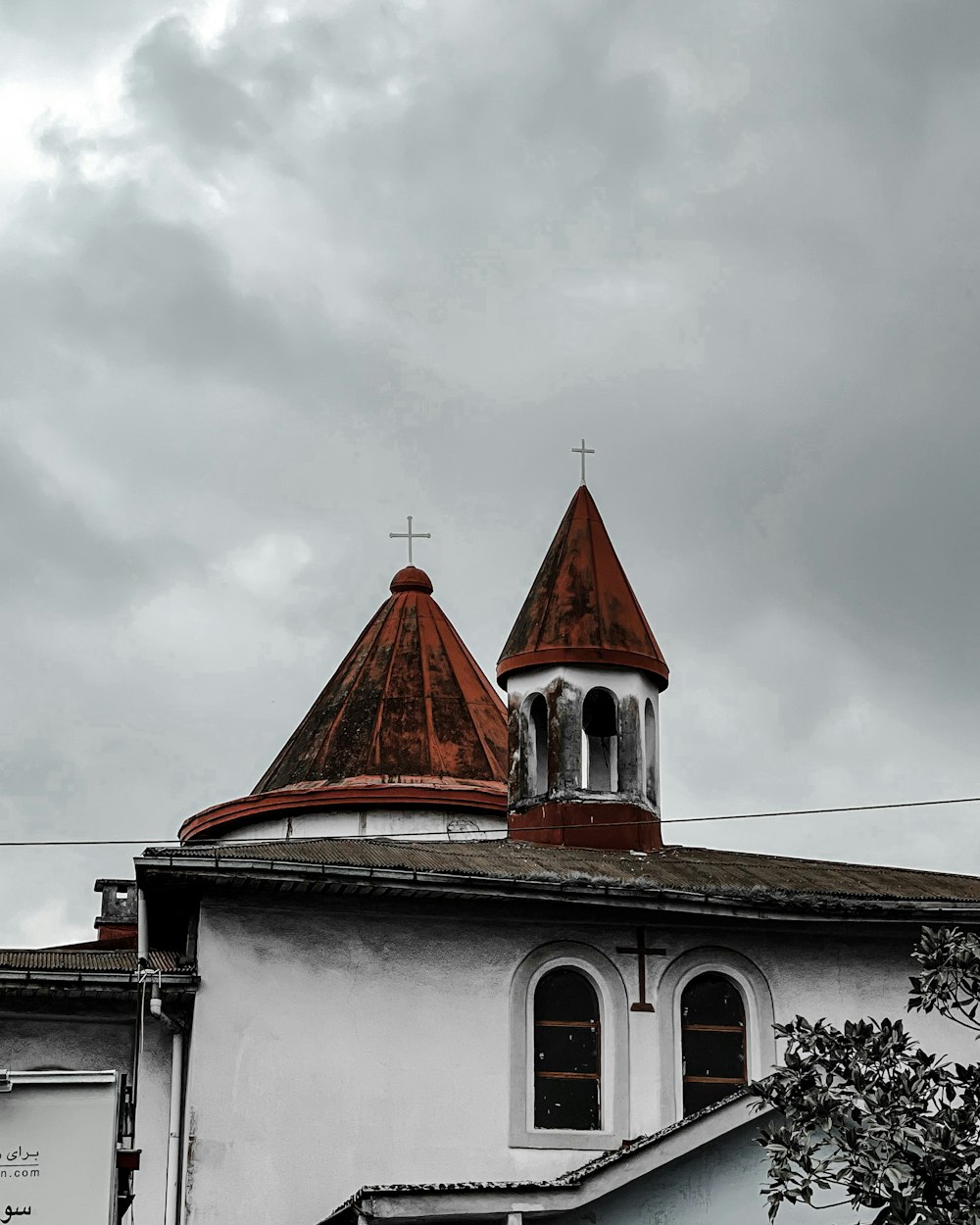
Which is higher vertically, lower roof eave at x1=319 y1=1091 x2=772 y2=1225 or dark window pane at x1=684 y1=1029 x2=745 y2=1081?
dark window pane at x1=684 y1=1029 x2=745 y2=1081

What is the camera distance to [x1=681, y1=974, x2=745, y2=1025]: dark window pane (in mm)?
18281

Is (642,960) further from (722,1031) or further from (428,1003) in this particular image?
(428,1003)

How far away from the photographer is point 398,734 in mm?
27859

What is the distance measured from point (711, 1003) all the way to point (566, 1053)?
1604 millimetres

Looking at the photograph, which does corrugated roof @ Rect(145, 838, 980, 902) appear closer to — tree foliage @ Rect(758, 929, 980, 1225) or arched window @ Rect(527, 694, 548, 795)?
arched window @ Rect(527, 694, 548, 795)

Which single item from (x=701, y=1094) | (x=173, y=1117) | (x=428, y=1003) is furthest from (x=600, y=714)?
(x=173, y=1117)

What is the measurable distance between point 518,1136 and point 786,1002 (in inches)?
121

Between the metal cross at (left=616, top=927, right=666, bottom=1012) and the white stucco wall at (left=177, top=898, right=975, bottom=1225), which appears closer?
the white stucco wall at (left=177, top=898, right=975, bottom=1225)

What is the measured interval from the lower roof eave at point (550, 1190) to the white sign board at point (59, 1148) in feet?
6.08

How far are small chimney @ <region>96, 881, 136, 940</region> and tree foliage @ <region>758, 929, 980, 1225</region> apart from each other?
57.6ft

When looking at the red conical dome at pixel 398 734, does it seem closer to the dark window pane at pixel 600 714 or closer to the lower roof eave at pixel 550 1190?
the dark window pane at pixel 600 714

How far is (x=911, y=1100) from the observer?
11.1 metres

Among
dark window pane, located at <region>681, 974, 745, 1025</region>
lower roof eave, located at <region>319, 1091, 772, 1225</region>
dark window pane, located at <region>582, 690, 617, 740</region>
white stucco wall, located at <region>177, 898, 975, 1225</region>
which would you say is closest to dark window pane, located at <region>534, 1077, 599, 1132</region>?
white stucco wall, located at <region>177, 898, 975, 1225</region>

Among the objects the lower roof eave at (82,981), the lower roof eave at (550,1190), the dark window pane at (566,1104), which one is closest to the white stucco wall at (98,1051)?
the lower roof eave at (82,981)
